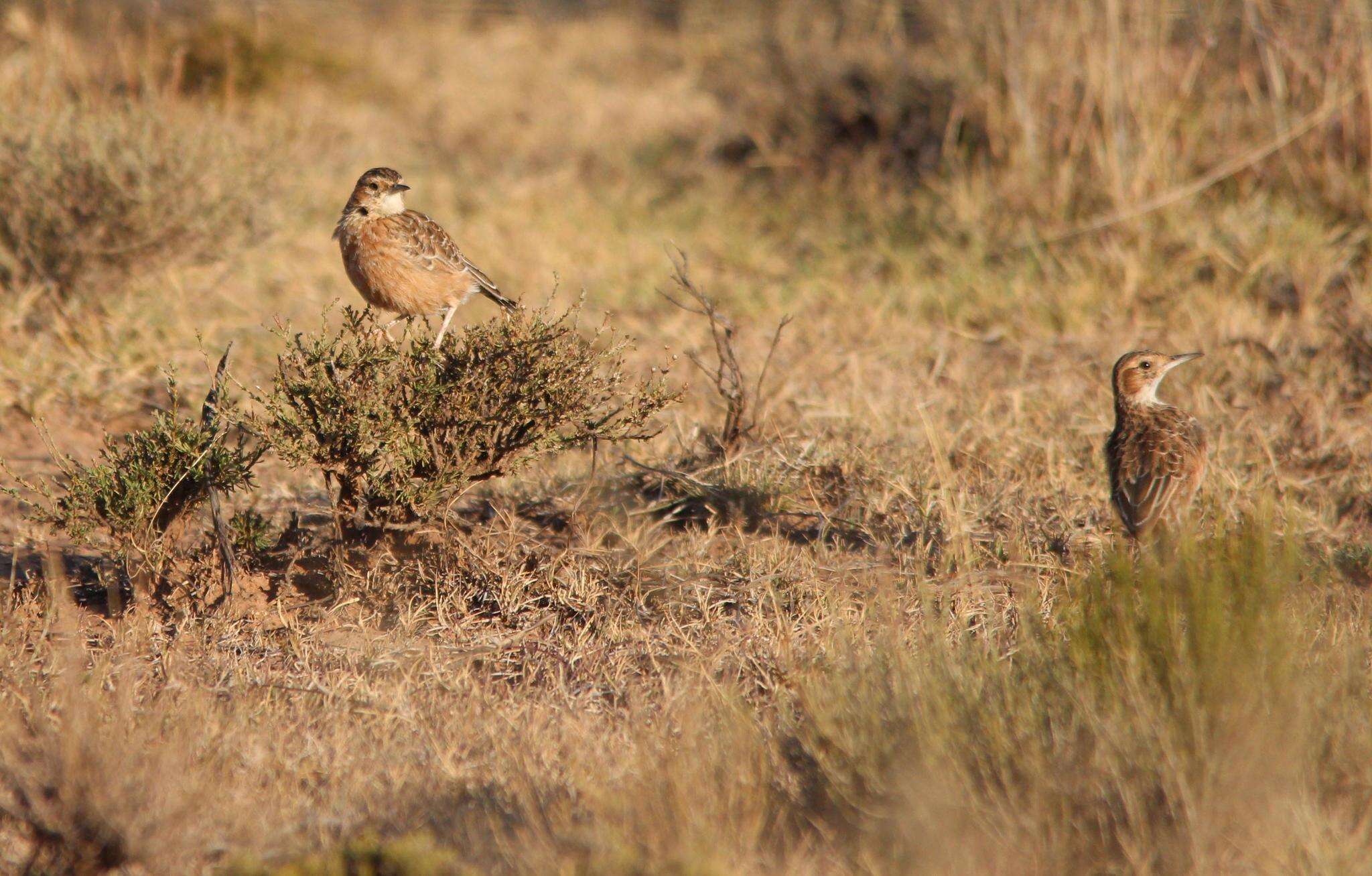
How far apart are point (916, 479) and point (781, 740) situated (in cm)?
222

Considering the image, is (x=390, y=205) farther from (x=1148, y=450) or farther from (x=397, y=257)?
(x=1148, y=450)

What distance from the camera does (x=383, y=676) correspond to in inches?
183

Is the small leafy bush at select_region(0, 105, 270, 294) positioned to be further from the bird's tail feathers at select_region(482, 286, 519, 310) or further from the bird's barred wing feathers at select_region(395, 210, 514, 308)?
the bird's tail feathers at select_region(482, 286, 519, 310)

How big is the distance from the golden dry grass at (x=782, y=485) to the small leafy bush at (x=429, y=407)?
32 centimetres

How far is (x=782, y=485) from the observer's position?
→ 5.75 m

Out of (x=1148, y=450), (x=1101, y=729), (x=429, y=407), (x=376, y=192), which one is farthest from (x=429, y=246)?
(x=1101, y=729)

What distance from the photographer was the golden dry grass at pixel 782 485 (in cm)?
345

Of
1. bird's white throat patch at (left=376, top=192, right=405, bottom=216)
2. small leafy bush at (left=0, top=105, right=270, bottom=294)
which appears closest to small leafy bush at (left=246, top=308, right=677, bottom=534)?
bird's white throat patch at (left=376, top=192, right=405, bottom=216)

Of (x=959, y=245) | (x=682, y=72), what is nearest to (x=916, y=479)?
(x=959, y=245)

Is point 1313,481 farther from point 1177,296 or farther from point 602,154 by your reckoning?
point 602,154

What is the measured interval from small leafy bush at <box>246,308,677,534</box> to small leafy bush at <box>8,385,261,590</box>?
0.71 ft

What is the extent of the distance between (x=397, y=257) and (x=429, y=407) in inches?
42.7

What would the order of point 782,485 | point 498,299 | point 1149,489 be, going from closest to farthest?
1. point 1149,489
2. point 782,485
3. point 498,299

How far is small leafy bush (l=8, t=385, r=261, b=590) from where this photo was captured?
4.93m
